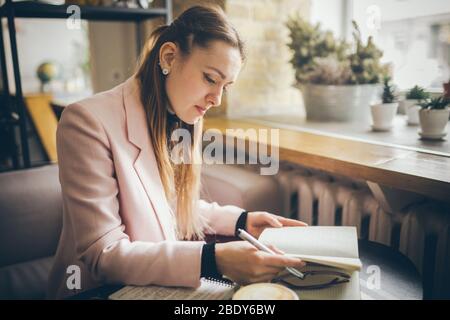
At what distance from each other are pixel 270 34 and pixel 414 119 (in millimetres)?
737

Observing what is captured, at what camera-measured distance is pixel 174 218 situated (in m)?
1.04

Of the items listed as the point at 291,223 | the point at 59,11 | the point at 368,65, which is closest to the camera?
the point at 291,223

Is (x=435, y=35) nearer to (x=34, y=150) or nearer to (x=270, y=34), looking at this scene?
(x=270, y=34)

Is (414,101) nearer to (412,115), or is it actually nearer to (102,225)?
(412,115)

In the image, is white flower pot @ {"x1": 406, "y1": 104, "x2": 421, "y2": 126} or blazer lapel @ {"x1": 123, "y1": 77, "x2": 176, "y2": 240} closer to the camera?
blazer lapel @ {"x1": 123, "y1": 77, "x2": 176, "y2": 240}

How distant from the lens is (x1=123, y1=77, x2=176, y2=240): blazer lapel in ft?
2.94

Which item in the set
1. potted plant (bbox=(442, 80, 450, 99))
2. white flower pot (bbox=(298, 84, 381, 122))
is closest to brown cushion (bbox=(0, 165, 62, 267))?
white flower pot (bbox=(298, 84, 381, 122))

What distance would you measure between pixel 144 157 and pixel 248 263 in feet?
1.16

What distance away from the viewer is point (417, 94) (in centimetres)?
148

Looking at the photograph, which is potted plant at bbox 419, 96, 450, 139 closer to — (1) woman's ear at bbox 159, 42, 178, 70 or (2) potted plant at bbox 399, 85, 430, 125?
(2) potted plant at bbox 399, 85, 430, 125

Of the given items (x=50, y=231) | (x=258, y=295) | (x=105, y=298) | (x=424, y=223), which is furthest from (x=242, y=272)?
(x=50, y=231)

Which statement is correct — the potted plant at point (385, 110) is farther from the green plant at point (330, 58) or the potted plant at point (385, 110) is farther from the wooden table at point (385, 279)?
the wooden table at point (385, 279)

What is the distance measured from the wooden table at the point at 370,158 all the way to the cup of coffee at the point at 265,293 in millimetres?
520

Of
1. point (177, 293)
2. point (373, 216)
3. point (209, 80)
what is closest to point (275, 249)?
point (177, 293)
